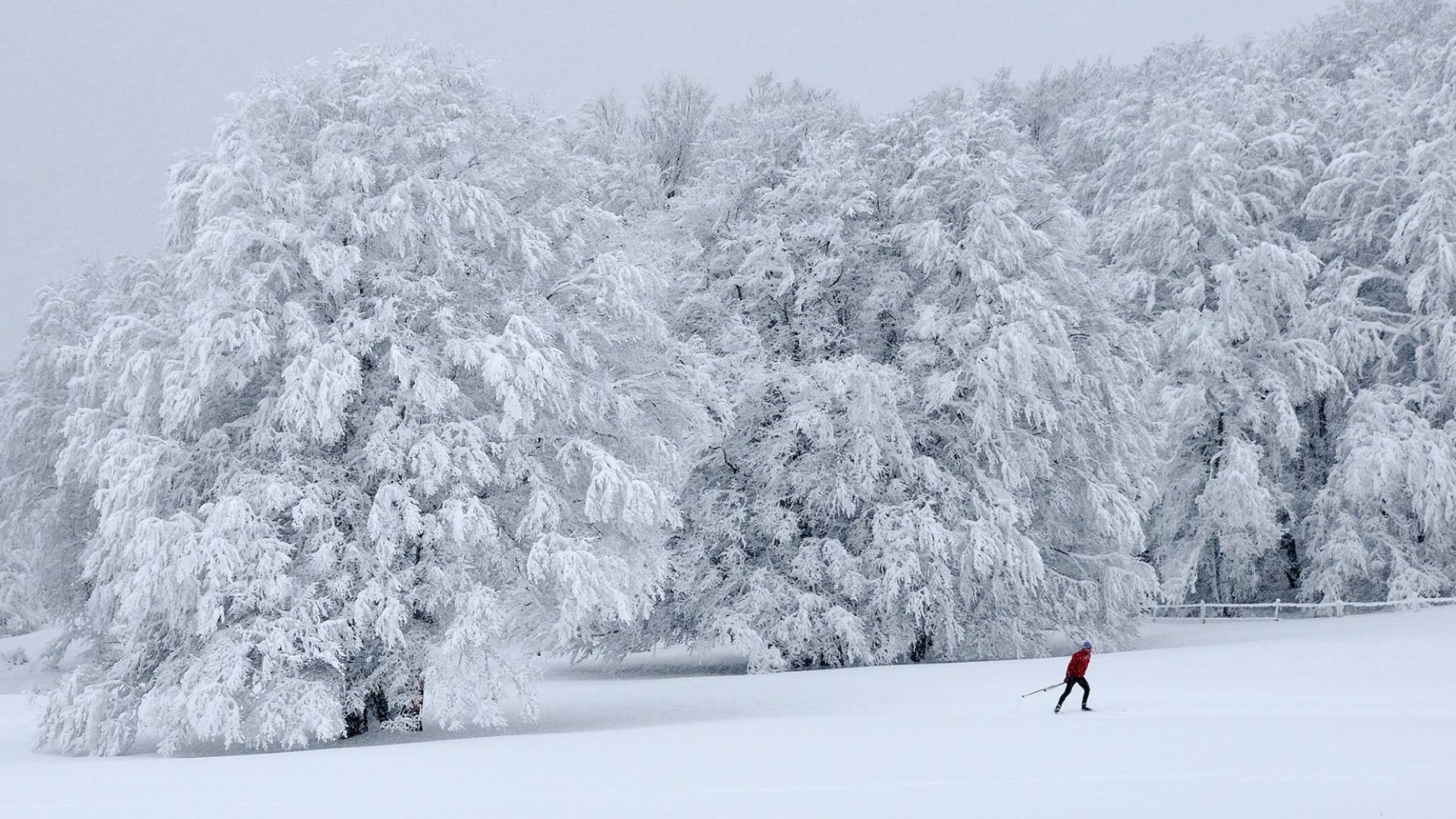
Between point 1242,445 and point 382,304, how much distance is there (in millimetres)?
19940

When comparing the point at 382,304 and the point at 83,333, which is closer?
the point at 382,304

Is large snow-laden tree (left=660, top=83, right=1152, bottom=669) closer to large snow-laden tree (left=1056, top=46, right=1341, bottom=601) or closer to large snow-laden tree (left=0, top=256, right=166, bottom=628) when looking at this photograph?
large snow-laden tree (left=1056, top=46, right=1341, bottom=601)

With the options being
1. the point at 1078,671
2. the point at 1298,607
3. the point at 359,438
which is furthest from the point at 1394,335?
the point at 359,438

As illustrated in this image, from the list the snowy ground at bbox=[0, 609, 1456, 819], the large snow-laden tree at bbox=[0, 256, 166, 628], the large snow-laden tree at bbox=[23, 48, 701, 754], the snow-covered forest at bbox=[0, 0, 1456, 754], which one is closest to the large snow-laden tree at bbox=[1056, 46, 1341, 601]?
the snow-covered forest at bbox=[0, 0, 1456, 754]

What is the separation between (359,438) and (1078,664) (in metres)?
10.5

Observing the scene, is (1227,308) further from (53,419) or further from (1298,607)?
(53,419)

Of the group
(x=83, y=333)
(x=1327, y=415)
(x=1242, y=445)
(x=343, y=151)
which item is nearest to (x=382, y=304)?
(x=343, y=151)

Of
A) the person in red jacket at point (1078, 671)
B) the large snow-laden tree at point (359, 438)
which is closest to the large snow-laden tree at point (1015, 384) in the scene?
the person in red jacket at point (1078, 671)

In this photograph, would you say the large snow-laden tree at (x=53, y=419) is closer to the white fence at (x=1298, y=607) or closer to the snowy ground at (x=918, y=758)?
the snowy ground at (x=918, y=758)

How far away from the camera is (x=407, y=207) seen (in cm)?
1912

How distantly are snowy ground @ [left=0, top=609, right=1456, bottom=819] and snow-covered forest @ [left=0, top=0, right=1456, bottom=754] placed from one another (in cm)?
212

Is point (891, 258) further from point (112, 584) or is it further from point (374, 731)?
point (112, 584)

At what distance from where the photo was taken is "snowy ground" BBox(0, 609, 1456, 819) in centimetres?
1156

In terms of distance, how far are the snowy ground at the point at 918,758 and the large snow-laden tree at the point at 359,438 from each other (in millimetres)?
1379
